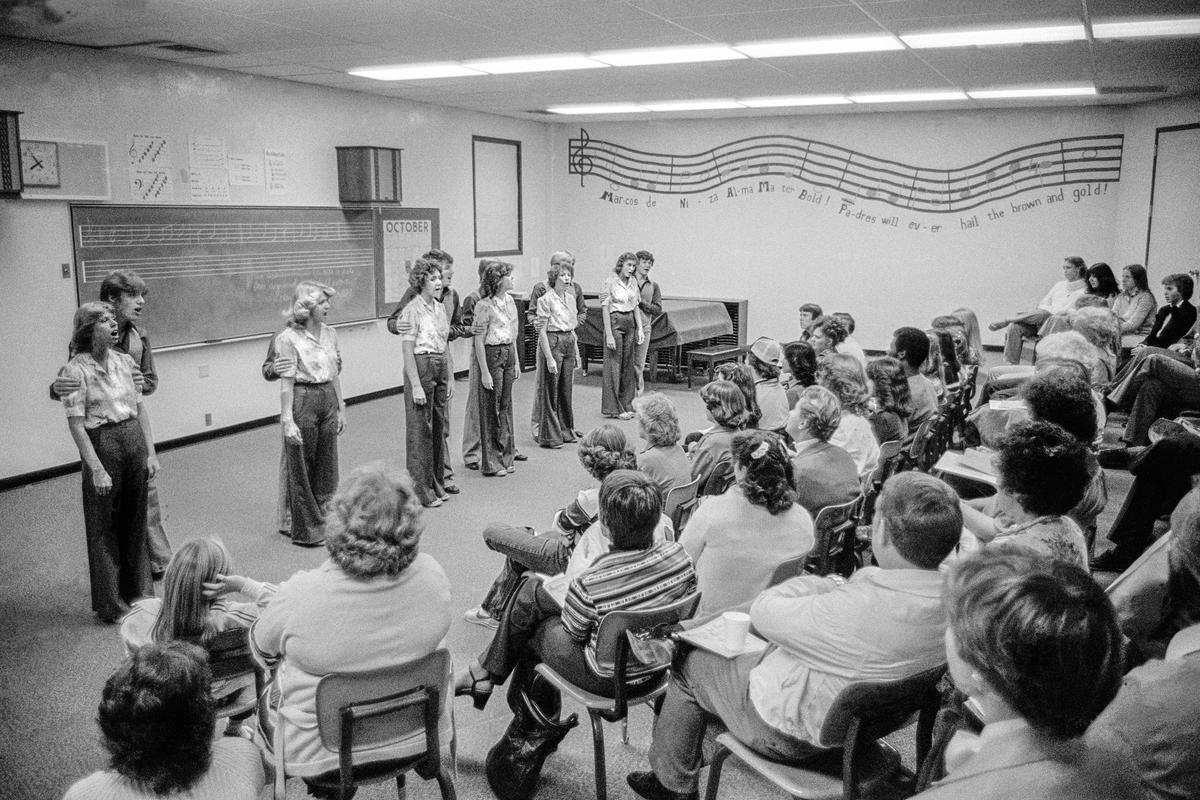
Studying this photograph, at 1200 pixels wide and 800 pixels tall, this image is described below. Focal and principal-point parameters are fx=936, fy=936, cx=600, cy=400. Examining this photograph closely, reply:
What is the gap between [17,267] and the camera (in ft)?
19.9

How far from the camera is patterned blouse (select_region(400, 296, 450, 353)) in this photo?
5719 millimetres

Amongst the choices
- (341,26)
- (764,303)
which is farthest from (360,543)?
(764,303)

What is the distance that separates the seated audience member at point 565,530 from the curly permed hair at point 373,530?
0.93 metres

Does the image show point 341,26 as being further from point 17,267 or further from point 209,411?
point 209,411

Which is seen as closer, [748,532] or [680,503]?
[748,532]

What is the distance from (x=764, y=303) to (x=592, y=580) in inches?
385

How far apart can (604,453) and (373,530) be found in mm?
1398

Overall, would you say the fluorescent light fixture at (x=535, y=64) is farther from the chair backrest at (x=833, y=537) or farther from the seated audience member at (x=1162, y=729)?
the seated audience member at (x=1162, y=729)

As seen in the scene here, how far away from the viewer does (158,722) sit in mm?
1837

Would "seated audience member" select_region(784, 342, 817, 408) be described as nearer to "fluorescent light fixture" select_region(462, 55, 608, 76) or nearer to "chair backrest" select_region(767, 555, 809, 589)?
"chair backrest" select_region(767, 555, 809, 589)

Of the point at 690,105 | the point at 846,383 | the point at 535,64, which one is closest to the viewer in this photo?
the point at 846,383

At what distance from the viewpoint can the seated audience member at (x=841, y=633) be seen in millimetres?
2148

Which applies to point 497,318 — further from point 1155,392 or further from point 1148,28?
point 1155,392

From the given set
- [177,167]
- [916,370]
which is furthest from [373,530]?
[177,167]
